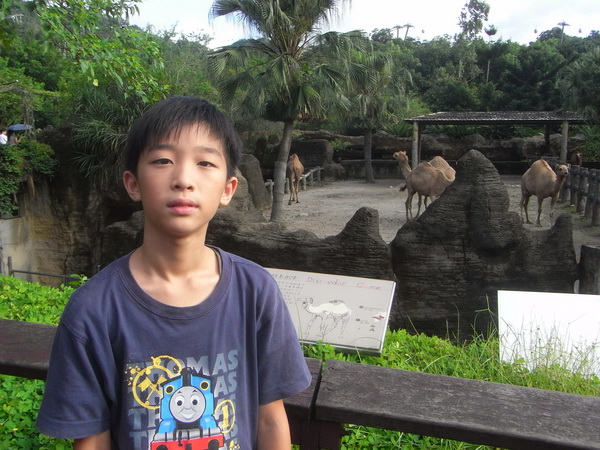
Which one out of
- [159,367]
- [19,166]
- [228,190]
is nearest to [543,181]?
[19,166]

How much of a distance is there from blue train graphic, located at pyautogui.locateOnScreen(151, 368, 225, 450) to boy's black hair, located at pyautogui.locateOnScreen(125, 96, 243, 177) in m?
0.53

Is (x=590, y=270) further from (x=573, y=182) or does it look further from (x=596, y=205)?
(x=573, y=182)

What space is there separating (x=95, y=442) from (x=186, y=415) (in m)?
0.21

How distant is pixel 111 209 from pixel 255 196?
6.08 meters

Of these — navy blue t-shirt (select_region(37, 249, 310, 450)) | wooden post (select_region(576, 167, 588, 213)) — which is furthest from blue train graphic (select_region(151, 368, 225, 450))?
wooden post (select_region(576, 167, 588, 213))

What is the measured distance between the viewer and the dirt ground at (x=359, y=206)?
13667 millimetres

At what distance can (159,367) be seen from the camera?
130 centimetres

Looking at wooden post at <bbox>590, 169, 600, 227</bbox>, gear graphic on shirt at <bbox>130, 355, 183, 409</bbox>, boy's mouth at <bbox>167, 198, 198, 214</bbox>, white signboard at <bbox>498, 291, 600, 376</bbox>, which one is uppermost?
boy's mouth at <bbox>167, 198, 198, 214</bbox>

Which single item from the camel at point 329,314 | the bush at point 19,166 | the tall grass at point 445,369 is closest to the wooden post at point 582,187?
the bush at point 19,166

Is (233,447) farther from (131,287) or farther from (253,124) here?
(253,124)

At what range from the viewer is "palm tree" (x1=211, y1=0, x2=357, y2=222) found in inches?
563

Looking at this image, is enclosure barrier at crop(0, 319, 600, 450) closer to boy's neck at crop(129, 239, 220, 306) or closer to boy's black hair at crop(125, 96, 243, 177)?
boy's neck at crop(129, 239, 220, 306)

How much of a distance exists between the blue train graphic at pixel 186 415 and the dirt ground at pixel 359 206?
36.3ft

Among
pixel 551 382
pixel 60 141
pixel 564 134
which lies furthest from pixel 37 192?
pixel 564 134
